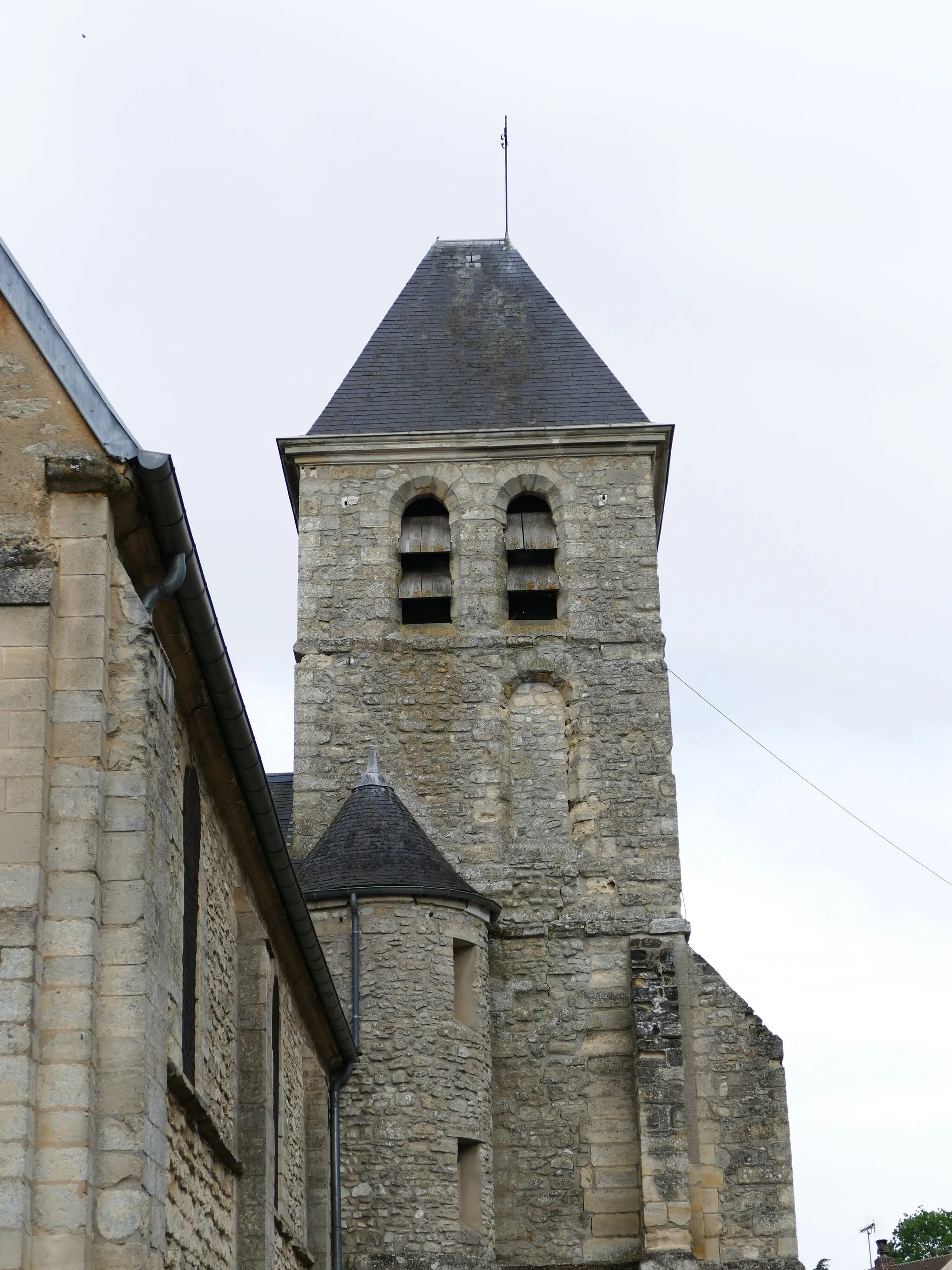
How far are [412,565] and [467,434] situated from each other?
1535 mm

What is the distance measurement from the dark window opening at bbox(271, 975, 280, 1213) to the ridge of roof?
4.91m

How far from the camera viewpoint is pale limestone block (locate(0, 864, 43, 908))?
7.07 metres

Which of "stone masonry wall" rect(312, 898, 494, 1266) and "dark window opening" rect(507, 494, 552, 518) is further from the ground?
"dark window opening" rect(507, 494, 552, 518)

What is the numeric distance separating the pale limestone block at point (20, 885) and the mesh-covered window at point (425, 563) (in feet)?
45.6

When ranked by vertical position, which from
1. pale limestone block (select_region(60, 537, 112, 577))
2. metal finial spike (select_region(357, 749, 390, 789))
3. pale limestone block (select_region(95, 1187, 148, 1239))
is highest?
metal finial spike (select_region(357, 749, 390, 789))

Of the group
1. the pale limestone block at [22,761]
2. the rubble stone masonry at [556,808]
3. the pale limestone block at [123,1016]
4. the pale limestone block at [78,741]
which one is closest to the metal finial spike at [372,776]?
the rubble stone masonry at [556,808]

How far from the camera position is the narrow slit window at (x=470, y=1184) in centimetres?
1739

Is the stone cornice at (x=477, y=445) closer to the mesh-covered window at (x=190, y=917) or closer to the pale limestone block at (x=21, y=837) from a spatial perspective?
the mesh-covered window at (x=190, y=917)

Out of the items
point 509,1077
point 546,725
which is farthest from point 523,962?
point 546,725

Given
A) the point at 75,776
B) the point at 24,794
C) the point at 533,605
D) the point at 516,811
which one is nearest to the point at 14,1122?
the point at 24,794

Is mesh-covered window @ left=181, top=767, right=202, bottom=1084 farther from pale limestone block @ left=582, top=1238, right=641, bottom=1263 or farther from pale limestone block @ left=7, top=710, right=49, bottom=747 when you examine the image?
pale limestone block @ left=582, top=1238, right=641, bottom=1263

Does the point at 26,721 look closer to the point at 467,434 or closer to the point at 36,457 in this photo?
the point at 36,457

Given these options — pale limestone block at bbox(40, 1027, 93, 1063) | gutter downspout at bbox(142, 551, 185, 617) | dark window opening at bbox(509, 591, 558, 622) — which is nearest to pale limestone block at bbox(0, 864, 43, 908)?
pale limestone block at bbox(40, 1027, 93, 1063)

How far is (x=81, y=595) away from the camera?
7625 millimetres
